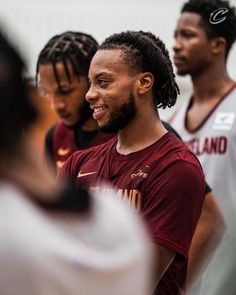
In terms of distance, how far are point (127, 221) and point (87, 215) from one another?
0.25 feet

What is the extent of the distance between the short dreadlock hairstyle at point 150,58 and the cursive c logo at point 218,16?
169 centimetres

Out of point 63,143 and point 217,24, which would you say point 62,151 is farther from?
point 217,24

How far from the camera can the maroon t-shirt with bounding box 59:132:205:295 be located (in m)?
2.87

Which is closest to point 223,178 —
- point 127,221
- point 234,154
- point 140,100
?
point 234,154

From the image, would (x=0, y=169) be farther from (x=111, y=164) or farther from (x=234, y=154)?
(x=234, y=154)

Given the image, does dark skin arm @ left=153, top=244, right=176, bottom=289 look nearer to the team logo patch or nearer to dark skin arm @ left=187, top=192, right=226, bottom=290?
dark skin arm @ left=187, top=192, right=226, bottom=290

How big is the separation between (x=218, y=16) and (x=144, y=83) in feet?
6.19

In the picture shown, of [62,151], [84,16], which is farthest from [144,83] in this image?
[84,16]

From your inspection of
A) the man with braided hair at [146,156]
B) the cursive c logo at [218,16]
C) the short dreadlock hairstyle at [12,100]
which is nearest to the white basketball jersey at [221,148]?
the cursive c logo at [218,16]

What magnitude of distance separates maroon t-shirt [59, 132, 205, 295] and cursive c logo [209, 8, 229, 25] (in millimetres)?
2003

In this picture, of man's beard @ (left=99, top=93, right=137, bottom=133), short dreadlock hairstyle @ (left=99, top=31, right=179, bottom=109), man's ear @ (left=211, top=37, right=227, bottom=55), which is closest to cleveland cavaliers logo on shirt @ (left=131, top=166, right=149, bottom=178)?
man's beard @ (left=99, top=93, right=137, bottom=133)

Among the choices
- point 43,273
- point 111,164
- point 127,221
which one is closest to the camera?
point 43,273

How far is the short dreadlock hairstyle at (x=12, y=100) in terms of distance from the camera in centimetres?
145

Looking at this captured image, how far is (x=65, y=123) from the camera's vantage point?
4258 millimetres
